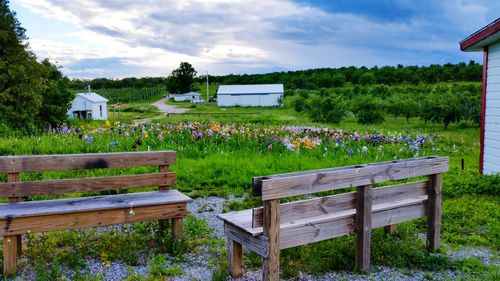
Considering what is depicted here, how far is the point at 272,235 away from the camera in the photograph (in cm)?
377

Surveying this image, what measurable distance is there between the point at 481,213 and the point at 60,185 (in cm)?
569

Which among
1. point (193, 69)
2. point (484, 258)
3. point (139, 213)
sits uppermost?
point (193, 69)

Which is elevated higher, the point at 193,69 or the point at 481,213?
the point at 193,69

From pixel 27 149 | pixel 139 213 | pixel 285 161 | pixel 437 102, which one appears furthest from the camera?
pixel 437 102

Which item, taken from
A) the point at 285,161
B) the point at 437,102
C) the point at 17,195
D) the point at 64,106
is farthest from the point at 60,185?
the point at 64,106

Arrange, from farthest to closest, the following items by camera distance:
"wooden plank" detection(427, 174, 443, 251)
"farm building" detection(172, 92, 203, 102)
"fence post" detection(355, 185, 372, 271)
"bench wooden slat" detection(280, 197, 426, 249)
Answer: "farm building" detection(172, 92, 203, 102), "wooden plank" detection(427, 174, 443, 251), "fence post" detection(355, 185, 372, 271), "bench wooden slat" detection(280, 197, 426, 249)

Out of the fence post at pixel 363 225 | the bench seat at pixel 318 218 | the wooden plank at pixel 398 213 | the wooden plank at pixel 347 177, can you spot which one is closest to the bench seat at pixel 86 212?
the bench seat at pixel 318 218

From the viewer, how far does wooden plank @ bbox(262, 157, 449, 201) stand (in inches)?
145

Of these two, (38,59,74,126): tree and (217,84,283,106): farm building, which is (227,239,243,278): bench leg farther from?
(217,84,283,106): farm building

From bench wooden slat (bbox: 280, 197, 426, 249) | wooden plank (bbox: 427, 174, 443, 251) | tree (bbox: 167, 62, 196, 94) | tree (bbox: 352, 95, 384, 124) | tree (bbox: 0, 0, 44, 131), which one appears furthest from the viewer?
tree (bbox: 167, 62, 196, 94)

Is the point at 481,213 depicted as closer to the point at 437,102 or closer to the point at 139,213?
the point at 139,213

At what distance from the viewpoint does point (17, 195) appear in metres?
4.67

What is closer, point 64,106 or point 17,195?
point 17,195

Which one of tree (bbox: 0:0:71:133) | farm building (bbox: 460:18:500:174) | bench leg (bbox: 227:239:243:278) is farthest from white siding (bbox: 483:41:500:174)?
tree (bbox: 0:0:71:133)
